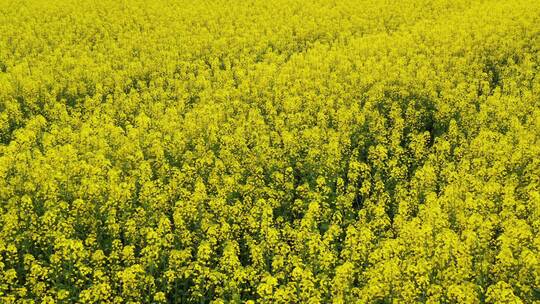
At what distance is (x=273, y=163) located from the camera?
1148 centimetres

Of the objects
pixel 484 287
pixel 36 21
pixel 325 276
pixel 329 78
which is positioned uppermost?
pixel 36 21

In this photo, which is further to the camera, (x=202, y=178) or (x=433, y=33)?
(x=433, y=33)

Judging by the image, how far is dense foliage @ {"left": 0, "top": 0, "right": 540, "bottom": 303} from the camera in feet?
26.4

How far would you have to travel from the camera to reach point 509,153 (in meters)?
11.3

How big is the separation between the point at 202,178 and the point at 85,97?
713 cm

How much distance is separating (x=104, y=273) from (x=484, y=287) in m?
5.54

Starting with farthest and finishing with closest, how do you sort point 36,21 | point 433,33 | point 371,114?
1. point 36,21
2. point 433,33
3. point 371,114

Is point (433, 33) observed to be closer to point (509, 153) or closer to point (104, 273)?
point (509, 153)

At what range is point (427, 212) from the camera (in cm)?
919

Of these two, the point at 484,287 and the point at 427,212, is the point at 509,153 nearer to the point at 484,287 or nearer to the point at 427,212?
the point at 427,212

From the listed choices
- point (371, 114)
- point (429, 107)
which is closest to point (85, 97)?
point (371, 114)

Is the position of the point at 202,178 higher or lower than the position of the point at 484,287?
higher

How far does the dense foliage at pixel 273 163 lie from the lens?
8047mm

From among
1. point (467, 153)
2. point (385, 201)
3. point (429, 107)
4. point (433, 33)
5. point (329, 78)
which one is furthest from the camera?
point (433, 33)
